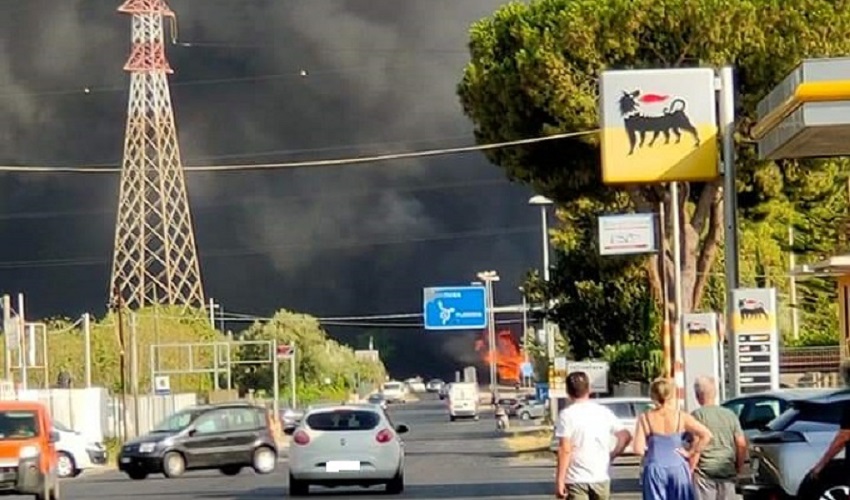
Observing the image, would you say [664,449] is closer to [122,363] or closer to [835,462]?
[835,462]

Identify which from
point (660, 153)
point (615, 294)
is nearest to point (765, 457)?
point (660, 153)

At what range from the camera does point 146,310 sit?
104m

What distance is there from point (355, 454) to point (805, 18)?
1679cm

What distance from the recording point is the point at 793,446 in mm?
21172

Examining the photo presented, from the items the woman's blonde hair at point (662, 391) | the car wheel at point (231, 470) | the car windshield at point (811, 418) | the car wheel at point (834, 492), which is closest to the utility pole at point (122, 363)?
the car wheel at point (231, 470)

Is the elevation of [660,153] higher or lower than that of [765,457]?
higher

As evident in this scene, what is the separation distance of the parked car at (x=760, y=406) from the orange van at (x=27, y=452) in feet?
39.2

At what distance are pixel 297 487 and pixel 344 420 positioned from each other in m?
1.47

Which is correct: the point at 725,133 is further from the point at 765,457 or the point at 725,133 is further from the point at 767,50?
the point at 767,50

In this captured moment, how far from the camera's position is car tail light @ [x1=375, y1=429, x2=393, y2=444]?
3333 cm

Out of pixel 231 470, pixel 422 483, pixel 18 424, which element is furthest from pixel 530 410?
pixel 18 424

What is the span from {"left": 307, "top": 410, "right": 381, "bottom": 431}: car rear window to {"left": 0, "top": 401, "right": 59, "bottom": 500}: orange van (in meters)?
4.53

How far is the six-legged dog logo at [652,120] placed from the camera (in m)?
32.7

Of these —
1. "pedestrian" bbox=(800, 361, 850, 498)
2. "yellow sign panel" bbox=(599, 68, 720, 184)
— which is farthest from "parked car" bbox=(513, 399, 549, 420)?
"pedestrian" bbox=(800, 361, 850, 498)
